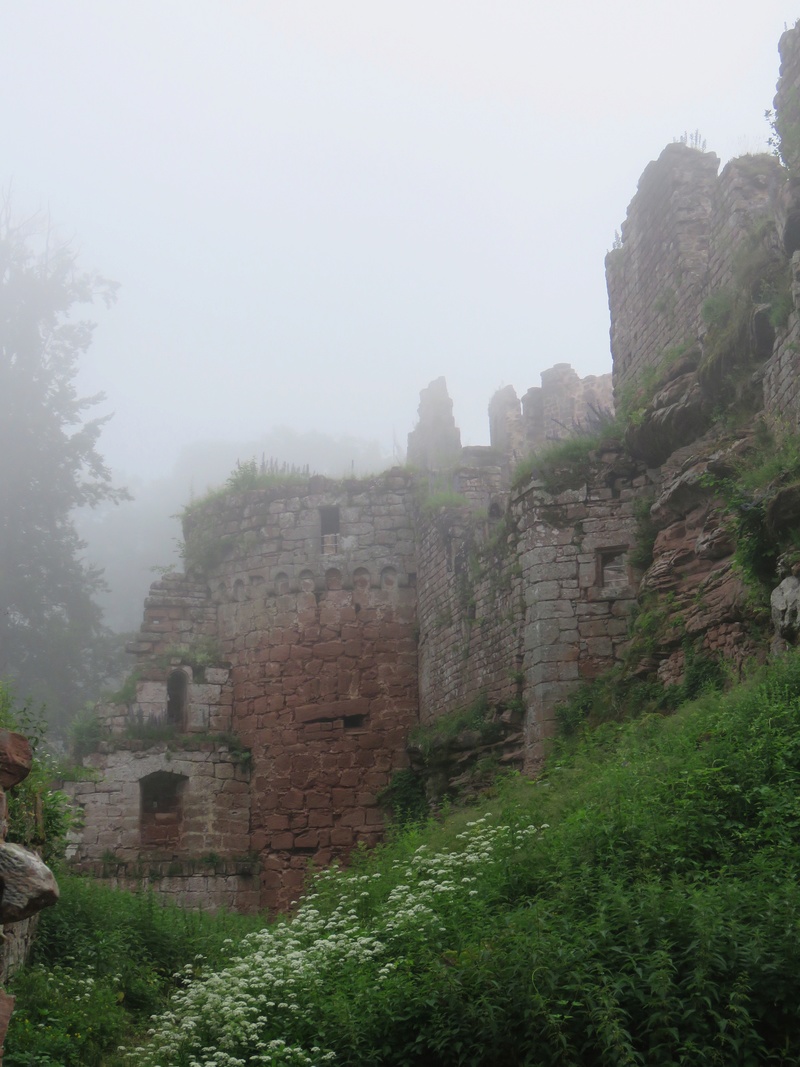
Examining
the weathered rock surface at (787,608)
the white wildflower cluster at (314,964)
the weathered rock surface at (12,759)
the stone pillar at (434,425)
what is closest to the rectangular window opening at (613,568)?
the weathered rock surface at (787,608)

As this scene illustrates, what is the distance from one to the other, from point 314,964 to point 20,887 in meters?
4.42

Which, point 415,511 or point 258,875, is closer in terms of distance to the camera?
point 258,875

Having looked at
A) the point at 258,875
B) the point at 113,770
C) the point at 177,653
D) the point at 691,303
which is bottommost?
the point at 258,875

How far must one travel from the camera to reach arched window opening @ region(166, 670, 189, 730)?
18531mm

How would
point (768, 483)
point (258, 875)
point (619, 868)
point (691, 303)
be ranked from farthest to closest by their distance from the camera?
point (258, 875) → point (691, 303) → point (768, 483) → point (619, 868)

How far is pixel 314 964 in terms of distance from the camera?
853 centimetres

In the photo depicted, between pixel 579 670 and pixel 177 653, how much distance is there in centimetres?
727

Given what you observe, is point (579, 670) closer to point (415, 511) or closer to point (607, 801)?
point (607, 801)

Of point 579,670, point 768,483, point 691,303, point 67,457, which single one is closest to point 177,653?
point 579,670

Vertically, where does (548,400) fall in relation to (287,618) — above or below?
above

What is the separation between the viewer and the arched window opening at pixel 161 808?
57.7 ft

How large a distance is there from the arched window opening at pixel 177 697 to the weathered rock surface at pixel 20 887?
1411 centimetres

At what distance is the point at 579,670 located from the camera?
1359cm

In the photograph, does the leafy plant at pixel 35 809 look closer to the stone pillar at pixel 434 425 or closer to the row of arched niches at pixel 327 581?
the row of arched niches at pixel 327 581
